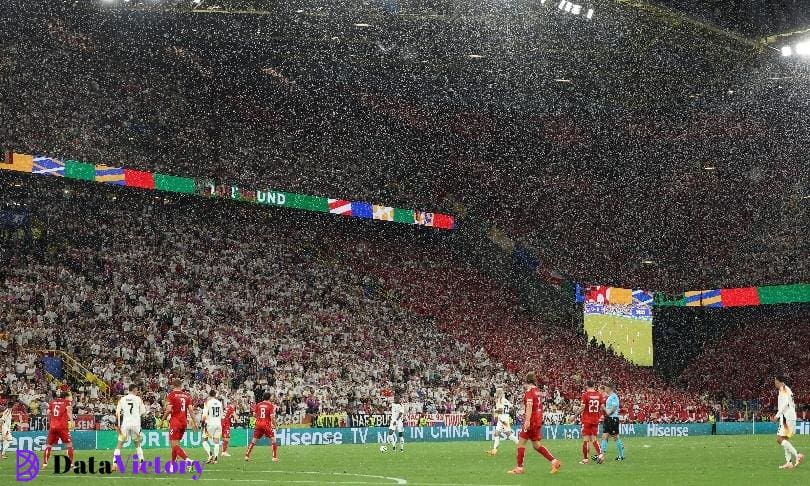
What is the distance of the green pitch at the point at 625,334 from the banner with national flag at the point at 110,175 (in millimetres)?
35103

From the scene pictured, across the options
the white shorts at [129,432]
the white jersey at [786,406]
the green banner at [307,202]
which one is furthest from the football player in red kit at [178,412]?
the green banner at [307,202]

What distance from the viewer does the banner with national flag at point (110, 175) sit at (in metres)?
53.4

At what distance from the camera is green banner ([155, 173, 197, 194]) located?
185 feet

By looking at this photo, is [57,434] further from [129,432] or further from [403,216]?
[403,216]

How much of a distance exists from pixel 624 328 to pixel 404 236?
58.0 ft

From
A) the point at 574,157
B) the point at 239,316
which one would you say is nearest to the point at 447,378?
the point at 239,316

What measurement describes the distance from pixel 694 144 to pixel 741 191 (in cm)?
485

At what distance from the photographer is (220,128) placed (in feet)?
210

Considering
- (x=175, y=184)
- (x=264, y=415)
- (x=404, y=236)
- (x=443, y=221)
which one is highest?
(x=443, y=221)

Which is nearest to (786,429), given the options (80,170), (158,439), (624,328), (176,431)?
(176,431)

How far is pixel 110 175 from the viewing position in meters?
53.9

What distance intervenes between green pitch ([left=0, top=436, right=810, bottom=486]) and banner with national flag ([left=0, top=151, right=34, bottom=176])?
18146 millimetres

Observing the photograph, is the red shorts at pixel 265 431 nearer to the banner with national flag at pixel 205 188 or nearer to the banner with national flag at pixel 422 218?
the banner with national flag at pixel 205 188

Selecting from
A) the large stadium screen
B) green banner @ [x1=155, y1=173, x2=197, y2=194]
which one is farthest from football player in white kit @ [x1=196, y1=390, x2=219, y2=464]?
the large stadium screen
